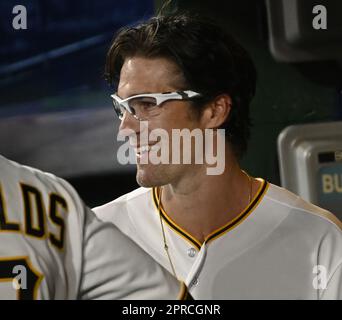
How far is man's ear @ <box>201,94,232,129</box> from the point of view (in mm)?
1346

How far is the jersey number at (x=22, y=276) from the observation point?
3.49 ft

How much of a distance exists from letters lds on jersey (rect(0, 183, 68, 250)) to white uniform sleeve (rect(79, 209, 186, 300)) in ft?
0.15

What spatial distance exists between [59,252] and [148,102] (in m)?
0.38

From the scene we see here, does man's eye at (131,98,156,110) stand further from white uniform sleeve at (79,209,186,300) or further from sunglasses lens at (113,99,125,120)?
white uniform sleeve at (79,209,186,300)

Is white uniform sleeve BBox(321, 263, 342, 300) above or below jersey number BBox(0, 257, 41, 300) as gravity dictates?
below

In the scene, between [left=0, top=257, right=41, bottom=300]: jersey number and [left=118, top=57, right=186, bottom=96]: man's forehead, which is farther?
[left=118, top=57, right=186, bottom=96]: man's forehead

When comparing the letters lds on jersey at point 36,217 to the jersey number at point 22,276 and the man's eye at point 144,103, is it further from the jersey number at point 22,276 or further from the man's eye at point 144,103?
the man's eye at point 144,103

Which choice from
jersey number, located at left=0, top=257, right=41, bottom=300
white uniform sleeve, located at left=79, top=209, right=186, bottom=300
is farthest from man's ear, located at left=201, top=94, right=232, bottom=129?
jersey number, located at left=0, top=257, right=41, bottom=300

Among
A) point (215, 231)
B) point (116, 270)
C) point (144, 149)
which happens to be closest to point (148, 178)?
point (144, 149)

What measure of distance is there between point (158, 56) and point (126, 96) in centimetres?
11

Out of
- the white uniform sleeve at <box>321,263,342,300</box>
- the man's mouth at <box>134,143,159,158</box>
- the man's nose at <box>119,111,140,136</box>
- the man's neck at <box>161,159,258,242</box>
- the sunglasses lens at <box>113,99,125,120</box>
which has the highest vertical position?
the sunglasses lens at <box>113,99,125,120</box>

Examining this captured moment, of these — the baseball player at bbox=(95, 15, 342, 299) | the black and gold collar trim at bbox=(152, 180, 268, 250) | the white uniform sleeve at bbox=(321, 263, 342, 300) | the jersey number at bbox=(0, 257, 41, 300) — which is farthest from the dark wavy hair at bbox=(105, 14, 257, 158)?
the jersey number at bbox=(0, 257, 41, 300)

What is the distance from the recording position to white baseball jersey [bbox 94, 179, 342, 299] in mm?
1333

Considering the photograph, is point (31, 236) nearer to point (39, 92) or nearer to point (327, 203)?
point (39, 92)
